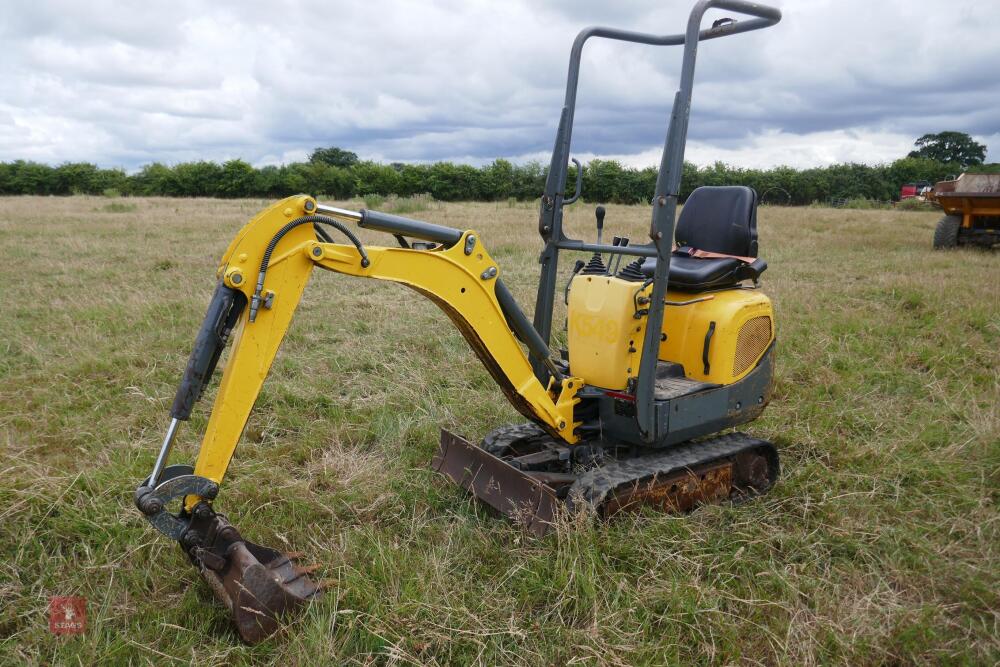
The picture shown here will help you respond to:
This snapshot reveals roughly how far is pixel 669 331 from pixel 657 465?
85cm

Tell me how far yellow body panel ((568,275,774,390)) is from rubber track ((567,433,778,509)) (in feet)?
1.38

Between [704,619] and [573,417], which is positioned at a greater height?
[573,417]

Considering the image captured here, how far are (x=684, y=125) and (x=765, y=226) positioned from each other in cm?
1698

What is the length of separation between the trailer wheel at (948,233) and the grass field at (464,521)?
24.1 feet

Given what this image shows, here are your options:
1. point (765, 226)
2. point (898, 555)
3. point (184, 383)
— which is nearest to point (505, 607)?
point (184, 383)

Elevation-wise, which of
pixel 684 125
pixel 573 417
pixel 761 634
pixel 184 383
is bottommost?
pixel 761 634

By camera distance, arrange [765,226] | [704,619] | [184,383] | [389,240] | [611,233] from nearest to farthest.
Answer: [184,383] < [704,619] < [389,240] < [611,233] < [765,226]

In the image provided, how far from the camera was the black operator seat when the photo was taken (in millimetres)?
4301

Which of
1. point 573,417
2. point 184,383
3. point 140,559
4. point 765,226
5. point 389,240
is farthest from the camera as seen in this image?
point 765,226

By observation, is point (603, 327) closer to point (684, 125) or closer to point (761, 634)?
point (684, 125)

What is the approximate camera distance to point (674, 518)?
3861mm

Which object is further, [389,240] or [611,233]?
[611,233]

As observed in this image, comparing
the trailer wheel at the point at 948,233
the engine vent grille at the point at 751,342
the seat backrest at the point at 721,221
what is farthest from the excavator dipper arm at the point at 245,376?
the trailer wheel at the point at 948,233

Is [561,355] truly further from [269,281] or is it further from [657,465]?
[269,281]
